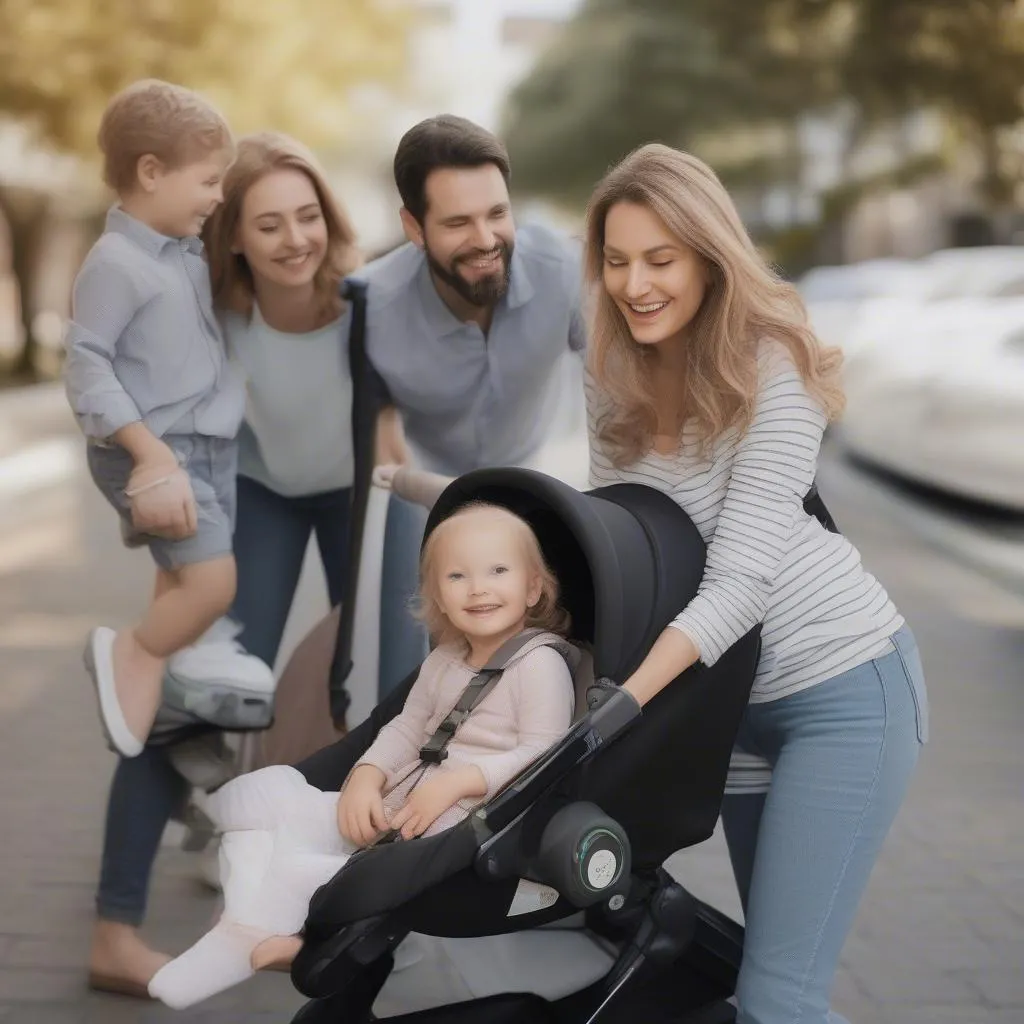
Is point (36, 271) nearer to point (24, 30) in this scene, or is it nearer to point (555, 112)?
point (24, 30)

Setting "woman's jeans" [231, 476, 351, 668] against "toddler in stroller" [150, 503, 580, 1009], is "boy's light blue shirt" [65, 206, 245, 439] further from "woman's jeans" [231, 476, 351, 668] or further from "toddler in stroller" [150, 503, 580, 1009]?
"toddler in stroller" [150, 503, 580, 1009]

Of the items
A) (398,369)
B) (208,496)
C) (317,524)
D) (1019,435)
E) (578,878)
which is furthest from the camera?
(1019,435)

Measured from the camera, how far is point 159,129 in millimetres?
3154

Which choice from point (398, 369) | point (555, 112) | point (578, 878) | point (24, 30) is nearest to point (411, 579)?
point (398, 369)

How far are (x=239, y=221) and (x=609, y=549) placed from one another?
1.49 metres

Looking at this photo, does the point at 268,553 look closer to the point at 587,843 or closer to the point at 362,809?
the point at 362,809

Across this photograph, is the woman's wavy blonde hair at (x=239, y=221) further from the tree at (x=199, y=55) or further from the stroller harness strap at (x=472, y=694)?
the tree at (x=199, y=55)

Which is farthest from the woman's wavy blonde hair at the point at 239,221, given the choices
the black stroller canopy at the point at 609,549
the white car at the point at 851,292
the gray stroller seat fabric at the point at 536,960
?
the white car at the point at 851,292

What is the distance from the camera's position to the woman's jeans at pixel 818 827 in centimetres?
258

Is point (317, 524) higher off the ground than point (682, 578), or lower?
lower

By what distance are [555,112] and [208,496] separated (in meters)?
45.9

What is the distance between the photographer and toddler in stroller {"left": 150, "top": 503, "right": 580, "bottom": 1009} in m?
2.27

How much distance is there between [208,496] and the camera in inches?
132

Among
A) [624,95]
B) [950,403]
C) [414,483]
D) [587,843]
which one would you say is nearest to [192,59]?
[950,403]
